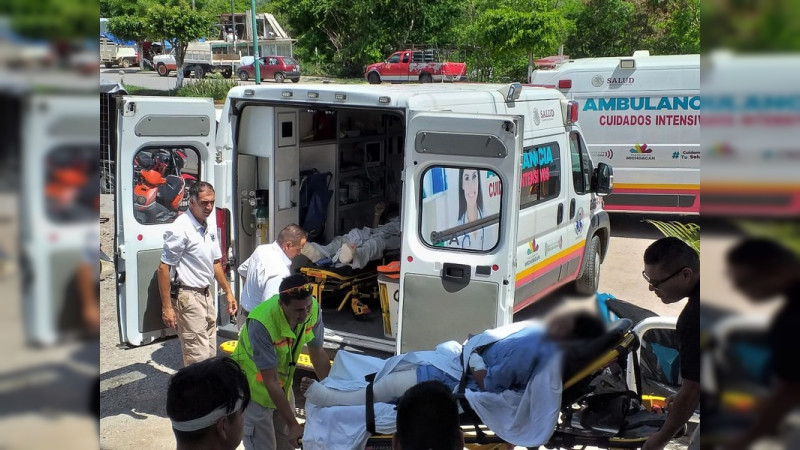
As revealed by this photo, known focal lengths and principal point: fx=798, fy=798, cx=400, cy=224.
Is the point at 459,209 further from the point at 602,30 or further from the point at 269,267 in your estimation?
the point at 602,30

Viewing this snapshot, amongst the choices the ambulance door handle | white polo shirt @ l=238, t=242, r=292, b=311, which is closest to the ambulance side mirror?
the ambulance door handle

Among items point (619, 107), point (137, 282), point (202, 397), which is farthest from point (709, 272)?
point (619, 107)

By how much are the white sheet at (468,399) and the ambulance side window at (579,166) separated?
154 inches

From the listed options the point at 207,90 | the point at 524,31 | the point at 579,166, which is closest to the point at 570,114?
the point at 579,166

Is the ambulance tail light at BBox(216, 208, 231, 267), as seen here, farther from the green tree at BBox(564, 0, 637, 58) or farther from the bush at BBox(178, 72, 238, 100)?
the bush at BBox(178, 72, 238, 100)

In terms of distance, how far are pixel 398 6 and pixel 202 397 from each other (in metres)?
36.7

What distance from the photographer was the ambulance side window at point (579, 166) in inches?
311

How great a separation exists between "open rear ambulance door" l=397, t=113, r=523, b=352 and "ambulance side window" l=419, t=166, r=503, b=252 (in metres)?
0.02

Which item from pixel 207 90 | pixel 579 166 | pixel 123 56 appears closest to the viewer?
pixel 579 166

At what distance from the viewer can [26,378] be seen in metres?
1.01

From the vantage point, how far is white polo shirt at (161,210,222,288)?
19.1 ft

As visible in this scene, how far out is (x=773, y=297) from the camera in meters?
0.99

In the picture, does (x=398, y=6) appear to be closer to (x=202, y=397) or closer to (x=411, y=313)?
(x=411, y=313)

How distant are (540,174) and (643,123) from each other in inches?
212
